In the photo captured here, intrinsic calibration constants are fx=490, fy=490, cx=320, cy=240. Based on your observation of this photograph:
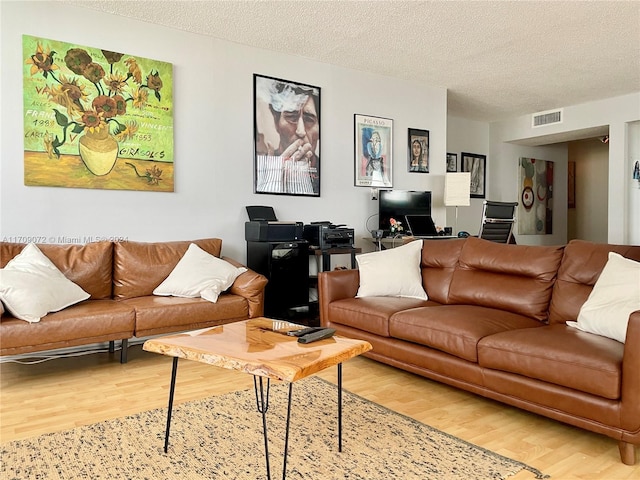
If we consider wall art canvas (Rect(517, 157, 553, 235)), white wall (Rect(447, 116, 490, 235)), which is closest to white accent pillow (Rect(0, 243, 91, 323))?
white wall (Rect(447, 116, 490, 235))

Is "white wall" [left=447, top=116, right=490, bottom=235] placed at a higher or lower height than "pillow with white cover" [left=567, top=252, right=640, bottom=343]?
higher

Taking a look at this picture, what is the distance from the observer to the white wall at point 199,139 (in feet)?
11.9

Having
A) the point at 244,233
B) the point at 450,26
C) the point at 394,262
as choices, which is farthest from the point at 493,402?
the point at 450,26

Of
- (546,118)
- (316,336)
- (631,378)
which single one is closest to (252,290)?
(316,336)

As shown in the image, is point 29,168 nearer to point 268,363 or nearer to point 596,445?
point 268,363

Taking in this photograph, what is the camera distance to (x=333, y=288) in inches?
143

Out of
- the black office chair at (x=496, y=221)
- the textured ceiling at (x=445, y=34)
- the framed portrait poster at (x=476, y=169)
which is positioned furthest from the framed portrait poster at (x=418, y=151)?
the framed portrait poster at (x=476, y=169)

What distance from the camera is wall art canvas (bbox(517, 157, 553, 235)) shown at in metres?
8.38

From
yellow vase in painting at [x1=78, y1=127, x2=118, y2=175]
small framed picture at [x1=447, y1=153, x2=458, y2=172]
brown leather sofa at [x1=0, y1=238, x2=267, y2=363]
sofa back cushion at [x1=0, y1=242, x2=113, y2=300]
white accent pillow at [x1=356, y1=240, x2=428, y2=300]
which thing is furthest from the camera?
small framed picture at [x1=447, y1=153, x2=458, y2=172]

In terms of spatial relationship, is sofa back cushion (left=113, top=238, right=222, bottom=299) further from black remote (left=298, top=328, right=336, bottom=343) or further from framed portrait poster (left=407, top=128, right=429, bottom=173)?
framed portrait poster (left=407, top=128, right=429, bottom=173)

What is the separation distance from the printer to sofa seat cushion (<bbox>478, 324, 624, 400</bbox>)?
2257 millimetres

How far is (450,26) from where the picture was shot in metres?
4.24

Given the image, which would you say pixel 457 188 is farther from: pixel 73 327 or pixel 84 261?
pixel 73 327

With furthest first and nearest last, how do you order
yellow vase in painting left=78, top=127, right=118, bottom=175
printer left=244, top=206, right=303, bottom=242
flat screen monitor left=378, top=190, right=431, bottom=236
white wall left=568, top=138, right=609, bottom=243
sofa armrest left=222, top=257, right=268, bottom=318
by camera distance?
white wall left=568, top=138, right=609, bottom=243
flat screen monitor left=378, top=190, right=431, bottom=236
printer left=244, top=206, right=303, bottom=242
yellow vase in painting left=78, top=127, right=118, bottom=175
sofa armrest left=222, top=257, right=268, bottom=318
